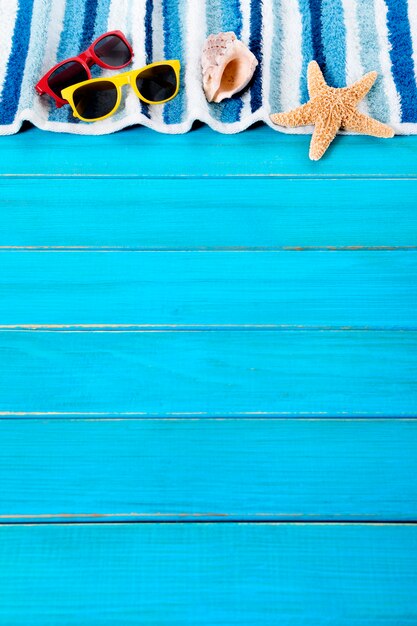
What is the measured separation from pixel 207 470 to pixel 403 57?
95 centimetres

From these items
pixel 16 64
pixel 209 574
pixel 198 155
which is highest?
pixel 16 64

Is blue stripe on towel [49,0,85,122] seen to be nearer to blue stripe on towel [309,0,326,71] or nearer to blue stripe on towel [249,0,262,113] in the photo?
blue stripe on towel [249,0,262,113]

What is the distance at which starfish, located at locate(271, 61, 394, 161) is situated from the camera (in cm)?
120

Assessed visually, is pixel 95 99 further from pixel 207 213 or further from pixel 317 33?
pixel 317 33

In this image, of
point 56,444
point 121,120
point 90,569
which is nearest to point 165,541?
point 90,569

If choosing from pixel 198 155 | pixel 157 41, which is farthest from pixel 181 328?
pixel 157 41

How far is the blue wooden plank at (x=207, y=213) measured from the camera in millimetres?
1146

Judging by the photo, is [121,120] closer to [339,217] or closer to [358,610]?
[339,217]

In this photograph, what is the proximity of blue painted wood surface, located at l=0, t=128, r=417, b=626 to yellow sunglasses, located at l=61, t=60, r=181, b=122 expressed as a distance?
6cm

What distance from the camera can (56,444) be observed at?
98 centimetres

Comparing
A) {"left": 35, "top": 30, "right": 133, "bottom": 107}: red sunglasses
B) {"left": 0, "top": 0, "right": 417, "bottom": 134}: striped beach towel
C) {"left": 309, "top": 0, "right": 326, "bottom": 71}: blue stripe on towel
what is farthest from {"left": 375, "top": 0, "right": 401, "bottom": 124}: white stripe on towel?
{"left": 35, "top": 30, "right": 133, "bottom": 107}: red sunglasses

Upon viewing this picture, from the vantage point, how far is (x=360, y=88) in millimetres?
1225

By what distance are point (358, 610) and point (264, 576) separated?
0.14m

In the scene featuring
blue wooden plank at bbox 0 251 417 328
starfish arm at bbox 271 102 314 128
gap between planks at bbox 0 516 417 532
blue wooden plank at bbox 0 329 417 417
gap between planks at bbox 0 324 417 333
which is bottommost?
gap between planks at bbox 0 516 417 532
